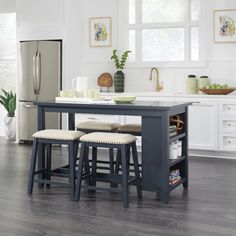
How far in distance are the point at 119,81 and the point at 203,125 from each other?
147cm

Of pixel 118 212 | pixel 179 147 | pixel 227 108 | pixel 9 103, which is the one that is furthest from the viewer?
pixel 9 103

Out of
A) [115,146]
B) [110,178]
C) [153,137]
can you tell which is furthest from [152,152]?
[110,178]

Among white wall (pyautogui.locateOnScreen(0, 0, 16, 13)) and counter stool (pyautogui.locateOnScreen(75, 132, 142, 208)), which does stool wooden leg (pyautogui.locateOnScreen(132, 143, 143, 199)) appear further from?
white wall (pyautogui.locateOnScreen(0, 0, 16, 13))

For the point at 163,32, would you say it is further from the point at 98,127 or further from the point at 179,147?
the point at 179,147

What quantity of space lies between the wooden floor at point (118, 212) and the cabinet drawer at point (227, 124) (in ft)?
4.04

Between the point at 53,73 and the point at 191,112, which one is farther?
the point at 53,73

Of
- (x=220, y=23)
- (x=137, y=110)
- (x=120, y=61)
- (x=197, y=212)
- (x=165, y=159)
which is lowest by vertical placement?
(x=197, y=212)

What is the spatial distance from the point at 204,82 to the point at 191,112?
1.67 feet

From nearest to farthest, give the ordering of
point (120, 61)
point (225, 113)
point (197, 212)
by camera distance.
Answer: point (197, 212) < point (225, 113) < point (120, 61)

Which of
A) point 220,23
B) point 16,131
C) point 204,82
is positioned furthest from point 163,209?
point 16,131

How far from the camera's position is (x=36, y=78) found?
281 inches

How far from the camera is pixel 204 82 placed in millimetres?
6371

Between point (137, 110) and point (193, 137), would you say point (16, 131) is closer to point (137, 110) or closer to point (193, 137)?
point (193, 137)

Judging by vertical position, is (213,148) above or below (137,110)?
below
